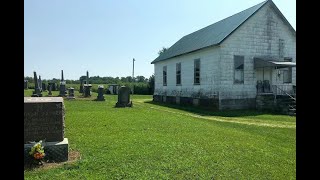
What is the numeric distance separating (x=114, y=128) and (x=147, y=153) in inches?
174

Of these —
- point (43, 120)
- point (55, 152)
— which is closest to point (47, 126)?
point (43, 120)

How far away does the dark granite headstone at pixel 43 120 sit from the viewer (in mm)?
6828

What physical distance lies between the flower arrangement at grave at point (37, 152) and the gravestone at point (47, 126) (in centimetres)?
36

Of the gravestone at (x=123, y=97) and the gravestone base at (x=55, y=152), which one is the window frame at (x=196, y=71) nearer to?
the gravestone at (x=123, y=97)

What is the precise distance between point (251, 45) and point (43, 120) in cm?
1848

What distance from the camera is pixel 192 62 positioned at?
2586 centimetres

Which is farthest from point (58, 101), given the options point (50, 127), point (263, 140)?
point (263, 140)

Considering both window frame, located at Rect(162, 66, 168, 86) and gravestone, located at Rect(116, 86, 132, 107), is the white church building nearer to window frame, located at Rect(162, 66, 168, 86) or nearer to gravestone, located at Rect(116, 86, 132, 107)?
gravestone, located at Rect(116, 86, 132, 107)

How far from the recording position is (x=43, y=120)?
6.98 m

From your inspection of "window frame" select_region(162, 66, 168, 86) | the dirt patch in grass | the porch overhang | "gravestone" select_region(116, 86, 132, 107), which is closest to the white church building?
the porch overhang

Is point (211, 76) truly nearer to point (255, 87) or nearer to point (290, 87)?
point (255, 87)

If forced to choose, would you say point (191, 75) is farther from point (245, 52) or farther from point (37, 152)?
point (37, 152)

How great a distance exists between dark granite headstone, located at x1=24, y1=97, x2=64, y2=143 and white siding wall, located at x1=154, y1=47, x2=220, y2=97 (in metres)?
16.0
